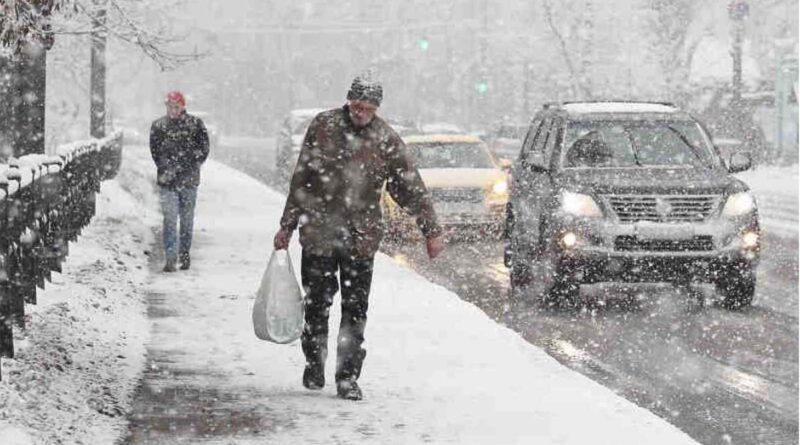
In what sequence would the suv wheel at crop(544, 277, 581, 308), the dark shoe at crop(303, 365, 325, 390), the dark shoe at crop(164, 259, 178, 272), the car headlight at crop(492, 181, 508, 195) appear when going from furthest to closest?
the car headlight at crop(492, 181, 508, 195) < the dark shoe at crop(164, 259, 178, 272) < the suv wheel at crop(544, 277, 581, 308) < the dark shoe at crop(303, 365, 325, 390)

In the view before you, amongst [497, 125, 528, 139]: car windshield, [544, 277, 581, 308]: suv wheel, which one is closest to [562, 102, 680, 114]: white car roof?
[544, 277, 581, 308]: suv wheel

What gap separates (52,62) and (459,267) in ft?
56.9

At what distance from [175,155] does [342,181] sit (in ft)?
21.1

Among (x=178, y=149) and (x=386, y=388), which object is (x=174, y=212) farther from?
(x=386, y=388)

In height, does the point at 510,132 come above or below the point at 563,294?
below

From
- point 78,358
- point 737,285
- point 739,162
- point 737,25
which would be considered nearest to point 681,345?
point 737,285

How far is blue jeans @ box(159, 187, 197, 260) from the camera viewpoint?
14.4m

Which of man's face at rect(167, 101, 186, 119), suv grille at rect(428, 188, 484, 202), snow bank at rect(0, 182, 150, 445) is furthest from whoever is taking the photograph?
suv grille at rect(428, 188, 484, 202)

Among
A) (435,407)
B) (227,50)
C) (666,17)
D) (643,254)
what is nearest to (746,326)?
(643,254)

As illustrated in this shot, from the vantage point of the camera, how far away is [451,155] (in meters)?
22.5

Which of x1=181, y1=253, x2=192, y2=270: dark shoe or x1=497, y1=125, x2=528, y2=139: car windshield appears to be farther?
x1=497, y1=125, x2=528, y2=139: car windshield

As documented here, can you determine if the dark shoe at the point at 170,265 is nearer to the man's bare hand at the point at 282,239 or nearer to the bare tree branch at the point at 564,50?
the man's bare hand at the point at 282,239

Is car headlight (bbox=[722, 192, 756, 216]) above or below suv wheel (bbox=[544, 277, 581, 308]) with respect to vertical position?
above

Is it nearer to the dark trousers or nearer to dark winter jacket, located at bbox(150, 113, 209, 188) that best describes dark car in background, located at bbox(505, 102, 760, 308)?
dark winter jacket, located at bbox(150, 113, 209, 188)
